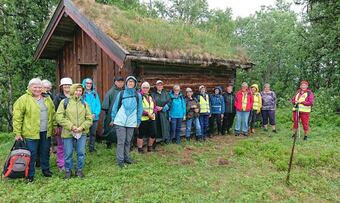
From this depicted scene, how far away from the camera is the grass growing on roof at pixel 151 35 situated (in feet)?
28.5

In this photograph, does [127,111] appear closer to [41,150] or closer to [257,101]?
[41,150]

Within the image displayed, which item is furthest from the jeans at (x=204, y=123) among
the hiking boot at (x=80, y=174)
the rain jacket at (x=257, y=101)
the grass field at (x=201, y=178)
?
the hiking boot at (x=80, y=174)

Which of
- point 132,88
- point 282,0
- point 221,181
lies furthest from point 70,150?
point 282,0

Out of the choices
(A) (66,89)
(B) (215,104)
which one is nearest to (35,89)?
(A) (66,89)

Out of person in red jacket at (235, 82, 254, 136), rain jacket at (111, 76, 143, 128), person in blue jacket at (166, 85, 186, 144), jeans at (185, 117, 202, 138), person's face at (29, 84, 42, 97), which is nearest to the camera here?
person's face at (29, 84, 42, 97)

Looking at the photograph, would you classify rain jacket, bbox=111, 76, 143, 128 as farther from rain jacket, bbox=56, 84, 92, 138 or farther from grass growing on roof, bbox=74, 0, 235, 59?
grass growing on roof, bbox=74, 0, 235, 59

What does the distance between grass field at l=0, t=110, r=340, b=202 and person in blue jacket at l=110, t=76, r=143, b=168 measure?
0.49 m

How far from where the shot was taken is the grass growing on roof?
8.70m

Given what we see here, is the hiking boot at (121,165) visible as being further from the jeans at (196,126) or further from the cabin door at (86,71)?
the cabin door at (86,71)

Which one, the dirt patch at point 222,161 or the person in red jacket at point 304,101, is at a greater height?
the person in red jacket at point 304,101

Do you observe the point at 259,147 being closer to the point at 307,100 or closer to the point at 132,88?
the point at 307,100

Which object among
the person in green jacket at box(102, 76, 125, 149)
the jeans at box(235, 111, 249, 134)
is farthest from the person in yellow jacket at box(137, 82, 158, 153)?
the jeans at box(235, 111, 249, 134)

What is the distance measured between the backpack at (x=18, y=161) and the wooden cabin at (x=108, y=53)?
290 cm

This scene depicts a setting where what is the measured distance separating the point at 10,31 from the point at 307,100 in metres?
11.0
